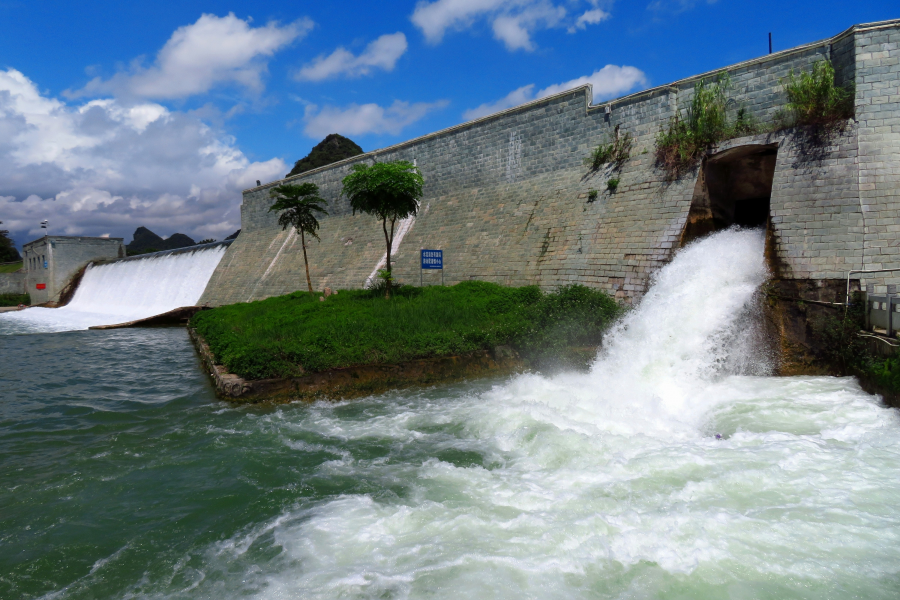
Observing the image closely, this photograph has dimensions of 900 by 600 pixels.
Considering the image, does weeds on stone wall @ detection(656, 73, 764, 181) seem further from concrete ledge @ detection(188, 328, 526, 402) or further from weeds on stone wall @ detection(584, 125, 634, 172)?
concrete ledge @ detection(188, 328, 526, 402)

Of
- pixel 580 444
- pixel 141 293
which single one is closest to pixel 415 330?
pixel 580 444

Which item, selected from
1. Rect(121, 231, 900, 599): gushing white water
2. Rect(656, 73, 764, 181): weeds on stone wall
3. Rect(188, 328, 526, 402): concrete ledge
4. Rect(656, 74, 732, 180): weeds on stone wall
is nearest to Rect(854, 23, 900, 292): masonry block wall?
Rect(656, 73, 764, 181): weeds on stone wall

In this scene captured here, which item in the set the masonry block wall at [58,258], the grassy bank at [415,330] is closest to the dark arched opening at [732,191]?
the grassy bank at [415,330]

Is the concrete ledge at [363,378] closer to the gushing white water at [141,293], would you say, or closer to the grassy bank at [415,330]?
the grassy bank at [415,330]

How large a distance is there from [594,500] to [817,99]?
8.66 meters

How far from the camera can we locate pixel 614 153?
12.2 m

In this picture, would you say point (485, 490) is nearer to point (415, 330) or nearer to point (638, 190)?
point (415, 330)

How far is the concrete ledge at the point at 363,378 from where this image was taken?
7.92m

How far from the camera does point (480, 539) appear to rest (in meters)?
3.79

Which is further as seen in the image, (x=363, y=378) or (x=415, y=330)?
(x=415, y=330)

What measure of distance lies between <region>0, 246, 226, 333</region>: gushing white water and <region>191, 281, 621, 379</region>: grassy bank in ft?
53.2

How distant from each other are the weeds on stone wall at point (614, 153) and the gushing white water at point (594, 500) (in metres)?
6.22

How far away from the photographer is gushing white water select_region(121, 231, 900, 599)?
10.9ft

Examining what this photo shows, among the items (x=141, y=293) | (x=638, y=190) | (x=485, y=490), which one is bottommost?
(x=485, y=490)
